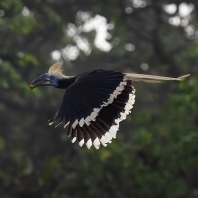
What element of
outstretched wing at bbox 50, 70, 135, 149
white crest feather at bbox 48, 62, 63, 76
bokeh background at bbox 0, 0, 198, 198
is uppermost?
bokeh background at bbox 0, 0, 198, 198

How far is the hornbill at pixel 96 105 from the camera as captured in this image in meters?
5.72

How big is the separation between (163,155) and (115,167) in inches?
24.3

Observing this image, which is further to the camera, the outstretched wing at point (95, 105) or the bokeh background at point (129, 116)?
the bokeh background at point (129, 116)

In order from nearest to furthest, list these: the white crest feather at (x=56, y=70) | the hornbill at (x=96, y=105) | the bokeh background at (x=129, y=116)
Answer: the hornbill at (x=96, y=105) → the white crest feather at (x=56, y=70) → the bokeh background at (x=129, y=116)

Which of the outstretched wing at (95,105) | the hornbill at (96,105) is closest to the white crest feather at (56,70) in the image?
the hornbill at (96,105)

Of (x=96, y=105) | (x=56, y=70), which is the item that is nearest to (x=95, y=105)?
(x=96, y=105)

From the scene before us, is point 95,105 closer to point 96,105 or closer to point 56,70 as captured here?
point 96,105

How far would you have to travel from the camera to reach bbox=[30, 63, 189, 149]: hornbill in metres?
5.72

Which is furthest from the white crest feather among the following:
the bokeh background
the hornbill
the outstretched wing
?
the bokeh background

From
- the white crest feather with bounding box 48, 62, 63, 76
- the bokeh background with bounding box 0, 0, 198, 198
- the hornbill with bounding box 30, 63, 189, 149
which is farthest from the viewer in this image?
the bokeh background with bounding box 0, 0, 198, 198

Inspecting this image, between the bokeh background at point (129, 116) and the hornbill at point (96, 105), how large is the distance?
9.85ft

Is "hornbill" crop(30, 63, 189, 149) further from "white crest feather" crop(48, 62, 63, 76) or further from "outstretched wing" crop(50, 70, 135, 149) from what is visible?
"white crest feather" crop(48, 62, 63, 76)

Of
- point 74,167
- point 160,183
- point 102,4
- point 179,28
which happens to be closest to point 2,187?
point 74,167

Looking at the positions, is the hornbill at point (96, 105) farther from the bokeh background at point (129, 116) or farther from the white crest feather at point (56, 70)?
the bokeh background at point (129, 116)
